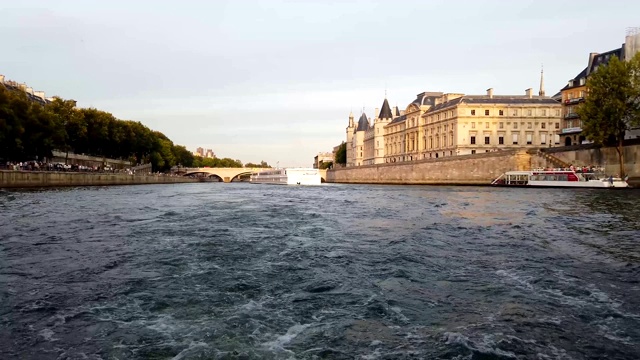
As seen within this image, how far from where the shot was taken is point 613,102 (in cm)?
4981

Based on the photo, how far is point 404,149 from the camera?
388 feet

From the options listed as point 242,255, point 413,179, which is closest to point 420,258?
point 242,255

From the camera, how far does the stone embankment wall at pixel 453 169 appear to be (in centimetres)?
6619

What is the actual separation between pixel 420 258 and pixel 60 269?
826cm

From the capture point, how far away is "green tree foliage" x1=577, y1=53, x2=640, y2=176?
49562 mm

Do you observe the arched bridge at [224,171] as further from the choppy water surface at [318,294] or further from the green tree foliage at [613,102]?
the choppy water surface at [318,294]

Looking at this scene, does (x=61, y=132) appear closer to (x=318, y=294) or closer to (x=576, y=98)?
(x=318, y=294)

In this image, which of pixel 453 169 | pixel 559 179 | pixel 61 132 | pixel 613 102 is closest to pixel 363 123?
pixel 453 169

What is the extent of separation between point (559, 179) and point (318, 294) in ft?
180

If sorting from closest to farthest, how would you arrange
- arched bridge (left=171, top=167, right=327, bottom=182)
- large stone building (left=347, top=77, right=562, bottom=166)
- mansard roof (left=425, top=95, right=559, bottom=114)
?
large stone building (left=347, top=77, right=562, bottom=166) → mansard roof (left=425, top=95, right=559, bottom=114) → arched bridge (left=171, top=167, right=327, bottom=182)

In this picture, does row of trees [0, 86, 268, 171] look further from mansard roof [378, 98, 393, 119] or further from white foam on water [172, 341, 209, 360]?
mansard roof [378, 98, 393, 119]

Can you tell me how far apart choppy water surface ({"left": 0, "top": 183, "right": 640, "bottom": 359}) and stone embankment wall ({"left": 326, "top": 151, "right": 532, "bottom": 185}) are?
169 ft

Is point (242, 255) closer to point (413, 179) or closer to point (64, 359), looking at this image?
point (64, 359)

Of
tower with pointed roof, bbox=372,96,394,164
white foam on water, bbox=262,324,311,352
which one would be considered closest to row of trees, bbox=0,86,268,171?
white foam on water, bbox=262,324,311,352
